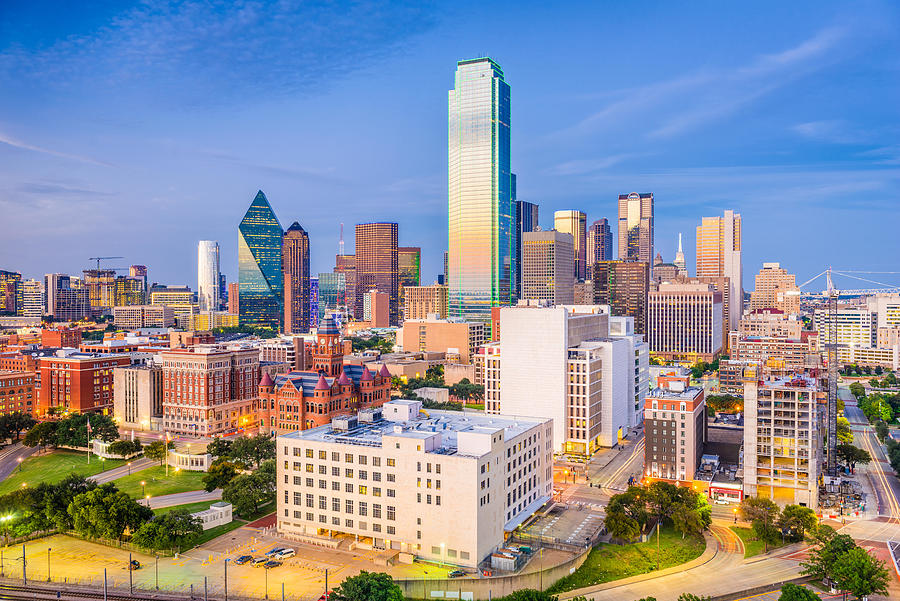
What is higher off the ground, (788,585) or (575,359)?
(575,359)

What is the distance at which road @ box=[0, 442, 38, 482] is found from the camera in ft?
450

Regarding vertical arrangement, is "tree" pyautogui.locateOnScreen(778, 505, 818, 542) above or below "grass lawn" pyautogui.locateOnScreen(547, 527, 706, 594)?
above

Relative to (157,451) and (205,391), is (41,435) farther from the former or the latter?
(205,391)

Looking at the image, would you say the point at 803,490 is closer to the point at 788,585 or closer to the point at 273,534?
the point at 788,585

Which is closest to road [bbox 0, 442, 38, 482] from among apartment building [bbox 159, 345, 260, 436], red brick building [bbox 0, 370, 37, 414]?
red brick building [bbox 0, 370, 37, 414]

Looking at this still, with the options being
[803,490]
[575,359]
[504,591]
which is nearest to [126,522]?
[504,591]

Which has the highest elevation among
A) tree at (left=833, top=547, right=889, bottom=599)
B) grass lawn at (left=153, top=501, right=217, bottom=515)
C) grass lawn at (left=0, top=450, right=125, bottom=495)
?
tree at (left=833, top=547, right=889, bottom=599)

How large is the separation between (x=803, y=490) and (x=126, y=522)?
10521 cm

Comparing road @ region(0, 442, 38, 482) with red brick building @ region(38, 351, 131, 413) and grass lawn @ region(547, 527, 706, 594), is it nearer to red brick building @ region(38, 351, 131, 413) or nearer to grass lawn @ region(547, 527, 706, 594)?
red brick building @ region(38, 351, 131, 413)

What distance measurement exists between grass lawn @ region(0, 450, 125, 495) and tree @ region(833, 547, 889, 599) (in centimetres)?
13086

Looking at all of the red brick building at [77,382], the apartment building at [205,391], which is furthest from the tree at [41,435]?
the red brick building at [77,382]

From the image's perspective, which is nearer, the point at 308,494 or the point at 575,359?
the point at 308,494

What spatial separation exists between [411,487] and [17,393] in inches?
5988

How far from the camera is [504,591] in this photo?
78688mm
